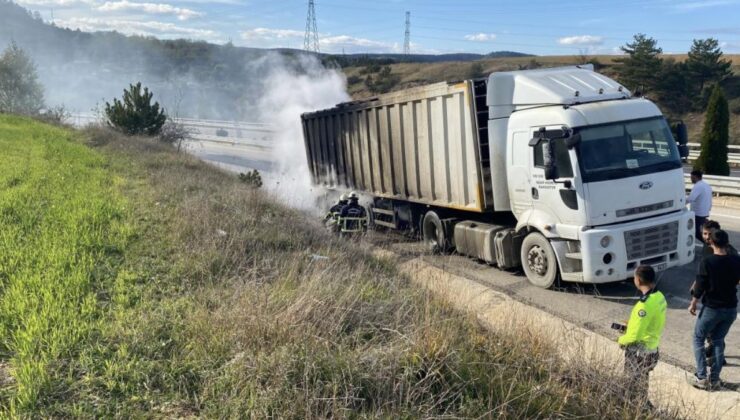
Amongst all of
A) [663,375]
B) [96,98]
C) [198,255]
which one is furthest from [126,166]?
[96,98]

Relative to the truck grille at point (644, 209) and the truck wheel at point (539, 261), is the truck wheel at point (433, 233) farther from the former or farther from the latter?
the truck grille at point (644, 209)

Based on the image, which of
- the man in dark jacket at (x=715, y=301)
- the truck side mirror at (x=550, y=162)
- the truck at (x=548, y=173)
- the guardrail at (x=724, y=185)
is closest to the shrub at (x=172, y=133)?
the truck at (x=548, y=173)

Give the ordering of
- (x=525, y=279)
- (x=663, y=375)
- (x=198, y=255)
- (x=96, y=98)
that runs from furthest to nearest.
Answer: (x=96, y=98), (x=525, y=279), (x=198, y=255), (x=663, y=375)

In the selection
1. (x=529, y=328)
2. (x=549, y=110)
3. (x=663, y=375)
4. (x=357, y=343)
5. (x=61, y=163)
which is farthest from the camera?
(x=61, y=163)

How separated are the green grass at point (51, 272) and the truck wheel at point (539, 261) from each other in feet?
18.3

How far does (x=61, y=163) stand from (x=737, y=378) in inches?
566

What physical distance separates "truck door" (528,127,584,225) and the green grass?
5.61 m

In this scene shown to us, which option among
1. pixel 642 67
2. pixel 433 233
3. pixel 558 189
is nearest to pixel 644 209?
pixel 558 189

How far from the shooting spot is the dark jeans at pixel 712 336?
15.8 ft

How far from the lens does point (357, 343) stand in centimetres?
405

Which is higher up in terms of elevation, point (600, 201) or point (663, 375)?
point (600, 201)

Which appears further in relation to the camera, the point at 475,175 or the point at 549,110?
the point at 475,175

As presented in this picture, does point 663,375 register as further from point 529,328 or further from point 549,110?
point 549,110

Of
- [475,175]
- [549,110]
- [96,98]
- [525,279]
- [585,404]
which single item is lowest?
[525,279]
